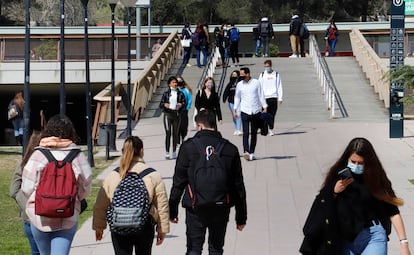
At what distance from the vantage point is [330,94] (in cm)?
2659

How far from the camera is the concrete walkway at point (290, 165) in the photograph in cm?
1138

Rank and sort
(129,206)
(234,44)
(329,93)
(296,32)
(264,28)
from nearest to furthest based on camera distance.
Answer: (129,206)
(329,93)
(234,44)
(296,32)
(264,28)

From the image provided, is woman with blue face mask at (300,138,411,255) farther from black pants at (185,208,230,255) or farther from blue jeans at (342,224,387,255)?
black pants at (185,208,230,255)

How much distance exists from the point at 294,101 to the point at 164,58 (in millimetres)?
6991

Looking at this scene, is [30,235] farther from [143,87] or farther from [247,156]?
[143,87]

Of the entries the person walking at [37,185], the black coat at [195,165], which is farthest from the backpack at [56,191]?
the black coat at [195,165]

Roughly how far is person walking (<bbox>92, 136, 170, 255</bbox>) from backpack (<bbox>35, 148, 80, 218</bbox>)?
434 millimetres

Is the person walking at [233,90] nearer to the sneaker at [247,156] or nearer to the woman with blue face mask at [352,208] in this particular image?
the sneaker at [247,156]

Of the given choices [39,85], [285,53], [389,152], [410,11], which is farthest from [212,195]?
[285,53]

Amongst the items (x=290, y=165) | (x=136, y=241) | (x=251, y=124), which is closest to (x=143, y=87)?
(x=251, y=124)

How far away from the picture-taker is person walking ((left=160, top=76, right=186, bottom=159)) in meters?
18.3

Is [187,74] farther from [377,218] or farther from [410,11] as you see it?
[377,218]

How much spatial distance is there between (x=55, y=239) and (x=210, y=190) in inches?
50.3

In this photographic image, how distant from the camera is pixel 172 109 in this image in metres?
18.4
